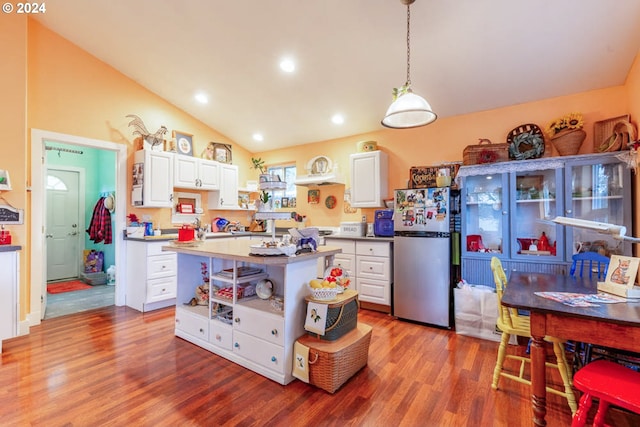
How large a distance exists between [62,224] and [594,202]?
7.93 m

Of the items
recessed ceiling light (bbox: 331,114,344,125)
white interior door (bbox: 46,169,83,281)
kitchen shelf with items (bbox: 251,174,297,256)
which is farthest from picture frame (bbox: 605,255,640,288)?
white interior door (bbox: 46,169,83,281)

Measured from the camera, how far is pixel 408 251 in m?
3.47

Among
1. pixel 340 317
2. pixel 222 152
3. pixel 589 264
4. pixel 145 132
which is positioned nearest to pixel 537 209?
pixel 589 264

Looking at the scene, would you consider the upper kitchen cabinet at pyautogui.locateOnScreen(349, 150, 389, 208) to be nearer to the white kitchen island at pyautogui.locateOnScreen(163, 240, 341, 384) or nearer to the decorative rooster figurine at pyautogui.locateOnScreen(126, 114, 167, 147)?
the white kitchen island at pyautogui.locateOnScreen(163, 240, 341, 384)

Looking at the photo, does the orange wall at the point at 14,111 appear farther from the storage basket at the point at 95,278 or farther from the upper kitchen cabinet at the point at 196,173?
the storage basket at the point at 95,278

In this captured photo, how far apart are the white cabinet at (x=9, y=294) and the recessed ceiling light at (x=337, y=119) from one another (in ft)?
12.4

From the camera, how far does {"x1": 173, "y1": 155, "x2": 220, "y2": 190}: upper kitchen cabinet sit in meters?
4.44

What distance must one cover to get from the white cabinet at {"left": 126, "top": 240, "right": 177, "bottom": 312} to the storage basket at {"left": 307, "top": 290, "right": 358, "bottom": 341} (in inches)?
101

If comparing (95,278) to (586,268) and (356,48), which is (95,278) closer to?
(356,48)

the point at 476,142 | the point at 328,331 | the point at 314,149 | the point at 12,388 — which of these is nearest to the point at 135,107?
the point at 314,149

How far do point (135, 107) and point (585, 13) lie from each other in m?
5.02

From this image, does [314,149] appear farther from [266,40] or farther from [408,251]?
[408,251]

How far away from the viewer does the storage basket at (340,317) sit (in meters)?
2.15

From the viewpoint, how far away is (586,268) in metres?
2.68
